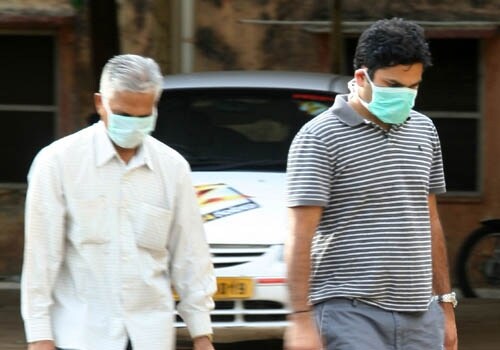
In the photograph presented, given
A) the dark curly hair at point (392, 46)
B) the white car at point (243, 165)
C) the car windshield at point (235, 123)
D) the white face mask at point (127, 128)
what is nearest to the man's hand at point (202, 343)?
the white face mask at point (127, 128)

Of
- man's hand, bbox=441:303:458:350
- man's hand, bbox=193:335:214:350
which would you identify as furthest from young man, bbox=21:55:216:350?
man's hand, bbox=441:303:458:350

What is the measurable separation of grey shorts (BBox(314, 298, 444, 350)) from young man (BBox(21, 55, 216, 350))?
0.49 meters

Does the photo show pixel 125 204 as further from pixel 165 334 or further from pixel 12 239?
pixel 12 239

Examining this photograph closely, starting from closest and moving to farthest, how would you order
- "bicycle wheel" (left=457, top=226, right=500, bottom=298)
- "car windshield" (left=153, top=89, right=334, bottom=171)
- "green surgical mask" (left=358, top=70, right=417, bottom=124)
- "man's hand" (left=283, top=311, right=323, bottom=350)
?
"man's hand" (left=283, top=311, right=323, bottom=350) → "green surgical mask" (left=358, top=70, right=417, bottom=124) → "car windshield" (left=153, top=89, right=334, bottom=171) → "bicycle wheel" (left=457, top=226, right=500, bottom=298)

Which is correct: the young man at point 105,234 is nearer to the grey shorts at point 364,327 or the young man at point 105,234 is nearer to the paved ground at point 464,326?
the grey shorts at point 364,327

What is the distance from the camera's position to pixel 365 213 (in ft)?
13.1

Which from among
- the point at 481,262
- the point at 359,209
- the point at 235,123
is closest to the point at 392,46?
the point at 359,209

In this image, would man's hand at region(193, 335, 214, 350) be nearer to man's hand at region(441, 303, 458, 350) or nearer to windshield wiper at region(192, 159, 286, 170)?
man's hand at region(441, 303, 458, 350)

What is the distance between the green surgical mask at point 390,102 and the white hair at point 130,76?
0.68m

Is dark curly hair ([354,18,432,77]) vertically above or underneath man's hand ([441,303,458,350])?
above

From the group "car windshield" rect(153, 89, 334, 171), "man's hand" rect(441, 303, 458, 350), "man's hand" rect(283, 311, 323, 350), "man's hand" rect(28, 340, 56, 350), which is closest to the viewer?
"man's hand" rect(28, 340, 56, 350)

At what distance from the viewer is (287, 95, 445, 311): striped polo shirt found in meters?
3.99

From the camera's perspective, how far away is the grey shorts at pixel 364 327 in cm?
399

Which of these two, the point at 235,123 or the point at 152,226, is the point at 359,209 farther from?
the point at 235,123
